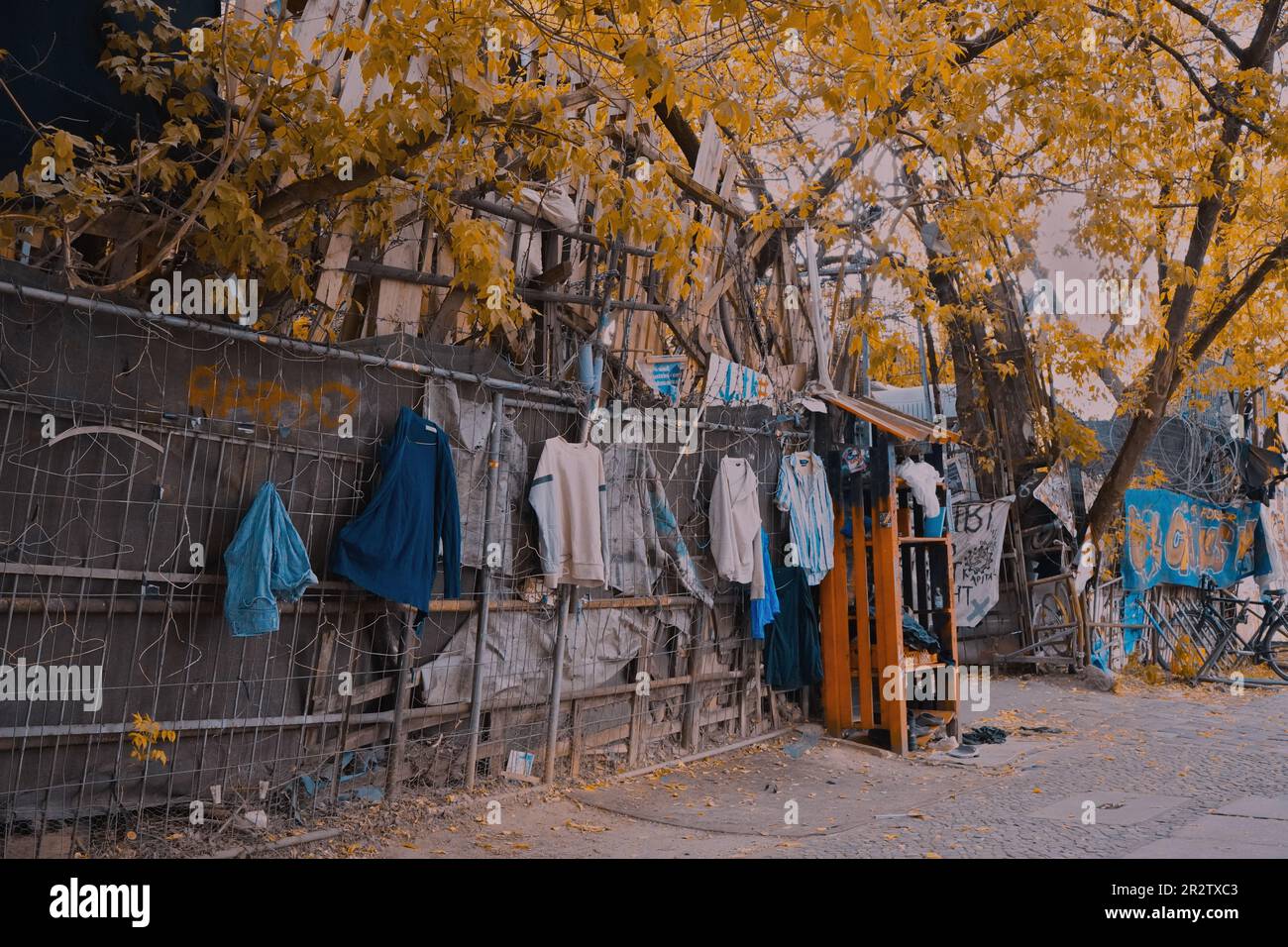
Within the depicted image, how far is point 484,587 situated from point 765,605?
3143 millimetres

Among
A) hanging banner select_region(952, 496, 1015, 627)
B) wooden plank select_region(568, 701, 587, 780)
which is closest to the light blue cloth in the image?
wooden plank select_region(568, 701, 587, 780)

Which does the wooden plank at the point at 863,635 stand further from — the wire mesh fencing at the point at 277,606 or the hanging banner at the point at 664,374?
the hanging banner at the point at 664,374

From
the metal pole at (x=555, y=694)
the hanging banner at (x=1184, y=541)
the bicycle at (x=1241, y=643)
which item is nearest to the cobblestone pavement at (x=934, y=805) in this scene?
the metal pole at (x=555, y=694)

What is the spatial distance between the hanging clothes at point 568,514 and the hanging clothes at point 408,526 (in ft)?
2.62

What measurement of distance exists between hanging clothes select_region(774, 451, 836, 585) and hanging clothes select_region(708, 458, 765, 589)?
1.40ft

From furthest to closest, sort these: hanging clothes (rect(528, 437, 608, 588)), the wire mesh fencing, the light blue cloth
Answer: the light blue cloth
hanging clothes (rect(528, 437, 608, 588))
the wire mesh fencing

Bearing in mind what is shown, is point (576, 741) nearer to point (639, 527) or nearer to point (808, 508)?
point (639, 527)

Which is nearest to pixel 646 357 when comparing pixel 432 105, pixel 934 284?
pixel 432 105

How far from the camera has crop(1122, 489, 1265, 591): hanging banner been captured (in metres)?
15.8

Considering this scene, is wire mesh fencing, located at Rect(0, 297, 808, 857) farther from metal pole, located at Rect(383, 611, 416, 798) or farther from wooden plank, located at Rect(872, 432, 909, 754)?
wooden plank, located at Rect(872, 432, 909, 754)

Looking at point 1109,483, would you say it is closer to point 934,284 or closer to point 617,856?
point 934,284

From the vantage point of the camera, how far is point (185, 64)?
580cm

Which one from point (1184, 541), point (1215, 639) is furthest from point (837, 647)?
point (1184, 541)

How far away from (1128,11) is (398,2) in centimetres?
1072
